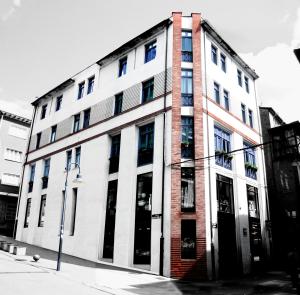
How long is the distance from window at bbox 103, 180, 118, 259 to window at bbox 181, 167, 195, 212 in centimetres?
547

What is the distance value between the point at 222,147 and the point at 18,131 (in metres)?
28.6

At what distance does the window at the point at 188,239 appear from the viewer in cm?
1658

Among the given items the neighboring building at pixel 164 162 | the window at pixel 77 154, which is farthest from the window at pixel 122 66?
the window at pixel 77 154

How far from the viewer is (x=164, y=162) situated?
725 inches

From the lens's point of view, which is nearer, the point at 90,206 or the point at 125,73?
the point at 90,206

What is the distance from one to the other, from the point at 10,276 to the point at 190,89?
14.8 m

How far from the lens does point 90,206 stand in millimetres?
22141

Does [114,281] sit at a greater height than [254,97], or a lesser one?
lesser

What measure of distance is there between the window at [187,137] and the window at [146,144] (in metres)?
2.25

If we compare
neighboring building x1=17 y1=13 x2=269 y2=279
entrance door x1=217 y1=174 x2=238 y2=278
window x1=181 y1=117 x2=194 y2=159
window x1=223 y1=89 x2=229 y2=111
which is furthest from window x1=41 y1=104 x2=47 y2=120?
entrance door x1=217 y1=174 x2=238 y2=278

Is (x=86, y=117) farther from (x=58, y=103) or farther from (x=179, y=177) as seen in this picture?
(x=179, y=177)

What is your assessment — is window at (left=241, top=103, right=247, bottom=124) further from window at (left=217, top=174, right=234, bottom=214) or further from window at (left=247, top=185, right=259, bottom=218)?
window at (left=217, top=174, right=234, bottom=214)

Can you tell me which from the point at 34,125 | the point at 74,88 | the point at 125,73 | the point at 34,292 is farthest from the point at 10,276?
the point at 34,125

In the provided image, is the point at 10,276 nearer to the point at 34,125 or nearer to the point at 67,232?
the point at 67,232
